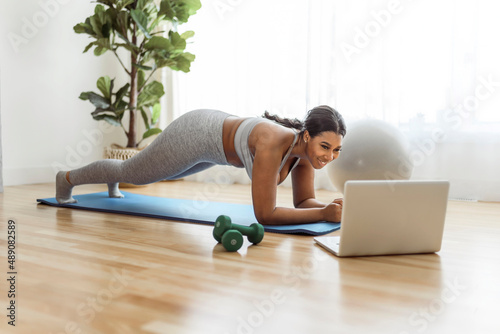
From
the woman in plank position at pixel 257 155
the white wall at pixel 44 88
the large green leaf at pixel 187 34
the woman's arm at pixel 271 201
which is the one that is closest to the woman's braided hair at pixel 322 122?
the woman in plank position at pixel 257 155

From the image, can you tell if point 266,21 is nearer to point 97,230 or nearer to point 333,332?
point 97,230

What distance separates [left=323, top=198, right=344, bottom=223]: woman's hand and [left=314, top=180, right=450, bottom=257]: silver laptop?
0.34 meters

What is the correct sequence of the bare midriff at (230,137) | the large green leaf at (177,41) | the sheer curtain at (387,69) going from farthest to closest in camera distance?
the large green leaf at (177,41)
the sheer curtain at (387,69)
the bare midriff at (230,137)

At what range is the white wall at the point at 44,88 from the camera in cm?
342

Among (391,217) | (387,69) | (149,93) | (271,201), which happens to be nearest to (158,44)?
(149,93)

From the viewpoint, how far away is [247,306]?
108 cm

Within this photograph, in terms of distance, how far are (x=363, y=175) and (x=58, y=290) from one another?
146 centimetres

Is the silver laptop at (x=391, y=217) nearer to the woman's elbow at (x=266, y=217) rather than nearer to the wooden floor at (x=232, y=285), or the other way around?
the wooden floor at (x=232, y=285)

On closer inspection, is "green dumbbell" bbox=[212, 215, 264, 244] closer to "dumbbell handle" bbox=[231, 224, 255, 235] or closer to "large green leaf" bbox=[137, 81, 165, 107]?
"dumbbell handle" bbox=[231, 224, 255, 235]

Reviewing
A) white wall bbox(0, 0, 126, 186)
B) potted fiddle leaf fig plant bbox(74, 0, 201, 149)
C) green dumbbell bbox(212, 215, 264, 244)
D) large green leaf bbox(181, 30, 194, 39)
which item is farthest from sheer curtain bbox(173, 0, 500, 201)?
green dumbbell bbox(212, 215, 264, 244)

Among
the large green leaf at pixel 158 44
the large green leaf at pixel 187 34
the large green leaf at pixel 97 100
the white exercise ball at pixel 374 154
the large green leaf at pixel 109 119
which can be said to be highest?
the large green leaf at pixel 187 34

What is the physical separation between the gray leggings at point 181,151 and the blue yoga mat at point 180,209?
0.18 metres

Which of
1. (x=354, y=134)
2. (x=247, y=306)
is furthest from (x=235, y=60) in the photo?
(x=247, y=306)

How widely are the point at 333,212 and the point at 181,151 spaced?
2.30ft
